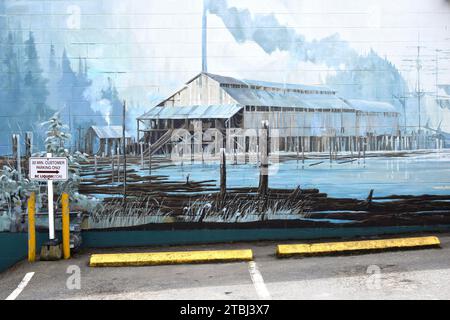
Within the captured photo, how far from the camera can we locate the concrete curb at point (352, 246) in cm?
935

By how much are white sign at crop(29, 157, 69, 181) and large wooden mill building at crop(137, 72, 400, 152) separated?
1.52 metres

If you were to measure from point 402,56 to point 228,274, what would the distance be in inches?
194

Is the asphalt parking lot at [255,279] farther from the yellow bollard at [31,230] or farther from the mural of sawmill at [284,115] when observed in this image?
A: the mural of sawmill at [284,115]

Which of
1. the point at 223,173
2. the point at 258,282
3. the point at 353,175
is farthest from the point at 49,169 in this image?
the point at 353,175

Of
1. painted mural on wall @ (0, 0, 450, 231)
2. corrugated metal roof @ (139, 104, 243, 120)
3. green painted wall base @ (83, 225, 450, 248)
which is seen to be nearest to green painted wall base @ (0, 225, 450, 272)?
green painted wall base @ (83, 225, 450, 248)

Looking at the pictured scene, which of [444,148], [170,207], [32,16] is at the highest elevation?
[32,16]

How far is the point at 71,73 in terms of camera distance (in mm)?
10203

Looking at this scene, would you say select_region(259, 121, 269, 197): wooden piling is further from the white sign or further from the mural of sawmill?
the white sign

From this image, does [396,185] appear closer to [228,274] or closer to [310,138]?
[310,138]

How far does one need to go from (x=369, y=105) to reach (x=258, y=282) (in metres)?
4.22

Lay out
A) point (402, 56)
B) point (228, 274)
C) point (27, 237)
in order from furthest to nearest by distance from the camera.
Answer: point (402, 56) → point (27, 237) → point (228, 274)

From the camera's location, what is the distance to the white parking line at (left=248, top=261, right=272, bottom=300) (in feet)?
23.7

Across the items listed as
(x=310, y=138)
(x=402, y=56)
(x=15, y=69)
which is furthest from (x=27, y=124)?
(x=402, y=56)
